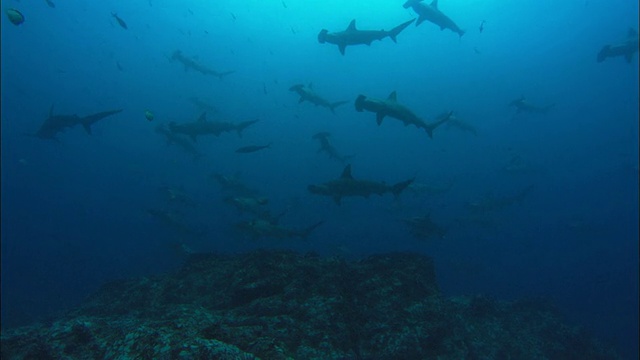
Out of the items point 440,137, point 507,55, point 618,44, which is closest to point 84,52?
point 440,137

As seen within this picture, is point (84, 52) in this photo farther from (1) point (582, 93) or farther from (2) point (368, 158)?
(1) point (582, 93)

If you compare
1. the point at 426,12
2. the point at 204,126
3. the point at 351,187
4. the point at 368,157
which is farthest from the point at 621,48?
the point at 368,157

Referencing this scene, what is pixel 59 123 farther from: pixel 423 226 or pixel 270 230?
pixel 423 226

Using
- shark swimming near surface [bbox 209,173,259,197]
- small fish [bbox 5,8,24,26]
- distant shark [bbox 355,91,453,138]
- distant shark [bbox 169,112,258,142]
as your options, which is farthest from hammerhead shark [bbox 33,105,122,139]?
distant shark [bbox 355,91,453,138]

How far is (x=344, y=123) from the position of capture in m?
79.2

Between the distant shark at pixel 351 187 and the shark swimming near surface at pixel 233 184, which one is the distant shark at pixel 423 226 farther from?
the shark swimming near surface at pixel 233 184

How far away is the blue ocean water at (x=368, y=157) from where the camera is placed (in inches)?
1459

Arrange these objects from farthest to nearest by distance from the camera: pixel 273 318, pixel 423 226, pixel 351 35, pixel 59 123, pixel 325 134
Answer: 1. pixel 325 134
2. pixel 59 123
3. pixel 351 35
4. pixel 423 226
5. pixel 273 318

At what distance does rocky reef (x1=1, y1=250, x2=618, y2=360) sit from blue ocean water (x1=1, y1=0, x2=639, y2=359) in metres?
9.28

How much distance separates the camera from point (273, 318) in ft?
20.4

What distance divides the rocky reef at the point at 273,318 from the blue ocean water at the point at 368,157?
928 cm

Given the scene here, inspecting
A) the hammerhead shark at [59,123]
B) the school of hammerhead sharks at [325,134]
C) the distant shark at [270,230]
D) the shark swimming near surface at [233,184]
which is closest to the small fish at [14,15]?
the school of hammerhead sharks at [325,134]

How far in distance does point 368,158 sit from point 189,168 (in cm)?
2819

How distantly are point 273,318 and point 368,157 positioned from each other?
59.0 meters
